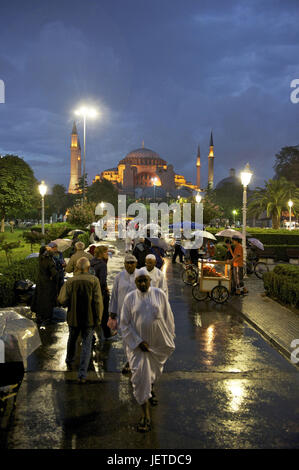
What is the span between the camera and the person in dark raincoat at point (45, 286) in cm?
840

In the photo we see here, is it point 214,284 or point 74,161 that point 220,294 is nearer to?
point 214,284

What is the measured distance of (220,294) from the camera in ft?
37.4

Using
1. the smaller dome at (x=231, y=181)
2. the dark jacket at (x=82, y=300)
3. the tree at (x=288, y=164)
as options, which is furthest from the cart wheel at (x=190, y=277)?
the smaller dome at (x=231, y=181)

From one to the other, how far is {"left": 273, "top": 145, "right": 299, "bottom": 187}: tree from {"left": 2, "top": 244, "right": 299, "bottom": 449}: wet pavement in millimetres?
74631

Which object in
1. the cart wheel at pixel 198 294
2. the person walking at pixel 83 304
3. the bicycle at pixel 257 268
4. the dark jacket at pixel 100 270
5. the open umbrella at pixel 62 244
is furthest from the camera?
the bicycle at pixel 257 268

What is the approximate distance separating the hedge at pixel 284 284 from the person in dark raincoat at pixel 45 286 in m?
5.80

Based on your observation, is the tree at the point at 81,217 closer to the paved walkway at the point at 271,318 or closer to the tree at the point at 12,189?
the tree at the point at 12,189

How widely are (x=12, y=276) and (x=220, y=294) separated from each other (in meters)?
5.49

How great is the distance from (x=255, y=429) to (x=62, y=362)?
3.29 meters

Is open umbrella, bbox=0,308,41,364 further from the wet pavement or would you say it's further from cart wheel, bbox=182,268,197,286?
cart wheel, bbox=182,268,197,286

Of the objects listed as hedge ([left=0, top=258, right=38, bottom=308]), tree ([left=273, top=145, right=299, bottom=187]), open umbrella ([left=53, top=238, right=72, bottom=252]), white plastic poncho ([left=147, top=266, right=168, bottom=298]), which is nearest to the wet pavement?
white plastic poncho ([left=147, top=266, right=168, bottom=298])

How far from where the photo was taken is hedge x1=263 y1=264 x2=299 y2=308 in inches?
412
